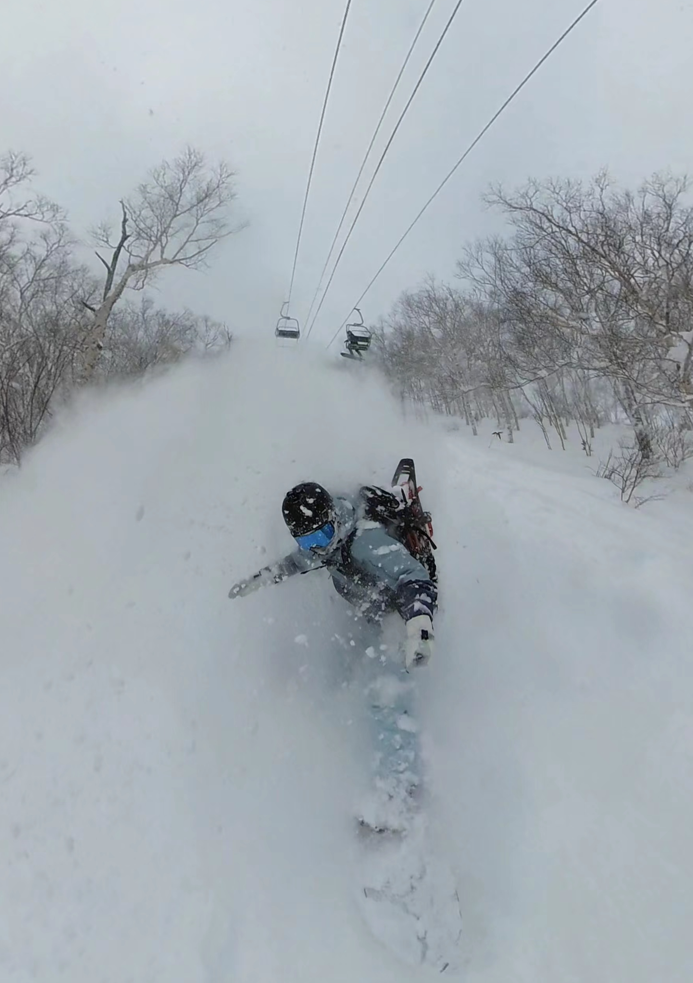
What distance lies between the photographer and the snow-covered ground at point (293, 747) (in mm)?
1831

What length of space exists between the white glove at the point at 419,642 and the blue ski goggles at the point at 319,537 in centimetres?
67

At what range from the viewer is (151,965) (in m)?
1.72

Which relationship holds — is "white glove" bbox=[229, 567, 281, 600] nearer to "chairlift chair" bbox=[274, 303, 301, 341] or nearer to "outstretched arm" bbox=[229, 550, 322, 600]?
"outstretched arm" bbox=[229, 550, 322, 600]

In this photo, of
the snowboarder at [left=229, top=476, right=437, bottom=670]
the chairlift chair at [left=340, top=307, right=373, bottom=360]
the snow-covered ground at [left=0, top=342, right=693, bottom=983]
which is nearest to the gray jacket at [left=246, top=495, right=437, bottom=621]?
the snowboarder at [left=229, top=476, right=437, bottom=670]

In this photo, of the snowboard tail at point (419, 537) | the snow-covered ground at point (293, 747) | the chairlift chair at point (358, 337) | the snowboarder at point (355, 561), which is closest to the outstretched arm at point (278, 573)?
the snowboarder at point (355, 561)

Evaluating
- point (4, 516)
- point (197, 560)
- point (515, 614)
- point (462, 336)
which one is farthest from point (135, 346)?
point (515, 614)

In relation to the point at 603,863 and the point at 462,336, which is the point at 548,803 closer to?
the point at 603,863

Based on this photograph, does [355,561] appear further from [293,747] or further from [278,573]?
[293,747]

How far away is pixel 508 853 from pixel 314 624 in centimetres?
178

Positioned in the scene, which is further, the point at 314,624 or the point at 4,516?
the point at 4,516

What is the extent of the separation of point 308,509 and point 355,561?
424mm

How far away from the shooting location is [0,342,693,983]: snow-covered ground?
1.83 meters

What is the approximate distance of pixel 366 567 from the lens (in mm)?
2725

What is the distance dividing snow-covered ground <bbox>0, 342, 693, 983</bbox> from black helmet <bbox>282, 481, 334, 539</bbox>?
1.08m
